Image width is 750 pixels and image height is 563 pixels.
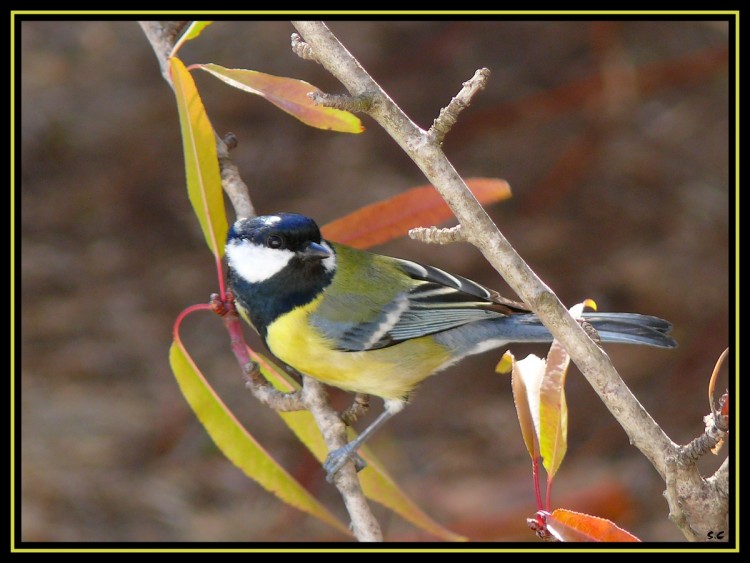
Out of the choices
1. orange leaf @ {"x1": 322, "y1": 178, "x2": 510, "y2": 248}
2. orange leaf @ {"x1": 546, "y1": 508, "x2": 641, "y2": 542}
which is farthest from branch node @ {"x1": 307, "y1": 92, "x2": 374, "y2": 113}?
orange leaf @ {"x1": 546, "y1": 508, "x2": 641, "y2": 542}

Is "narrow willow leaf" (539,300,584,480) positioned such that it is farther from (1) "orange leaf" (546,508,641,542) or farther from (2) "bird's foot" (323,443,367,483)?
(2) "bird's foot" (323,443,367,483)

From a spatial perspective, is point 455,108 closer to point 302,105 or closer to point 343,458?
point 302,105

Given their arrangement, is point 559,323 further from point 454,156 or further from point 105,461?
point 454,156

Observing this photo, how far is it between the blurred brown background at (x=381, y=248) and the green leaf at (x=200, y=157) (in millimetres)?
2000

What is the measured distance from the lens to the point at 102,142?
4.55 metres

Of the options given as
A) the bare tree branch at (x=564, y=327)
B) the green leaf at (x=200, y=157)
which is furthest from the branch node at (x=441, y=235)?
the green leaf at (x=200, y=157)

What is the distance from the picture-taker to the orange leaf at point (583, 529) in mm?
1429

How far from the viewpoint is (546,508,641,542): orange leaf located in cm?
143

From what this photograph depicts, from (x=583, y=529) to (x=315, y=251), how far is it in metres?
1.05

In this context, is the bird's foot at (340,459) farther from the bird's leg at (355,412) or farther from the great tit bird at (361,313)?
the great tit bird at (361,313)

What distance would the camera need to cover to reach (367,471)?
82.2 inches

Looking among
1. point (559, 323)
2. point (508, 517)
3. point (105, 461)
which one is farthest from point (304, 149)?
point (559, 323)

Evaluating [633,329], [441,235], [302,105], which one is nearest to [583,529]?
[441,235]
